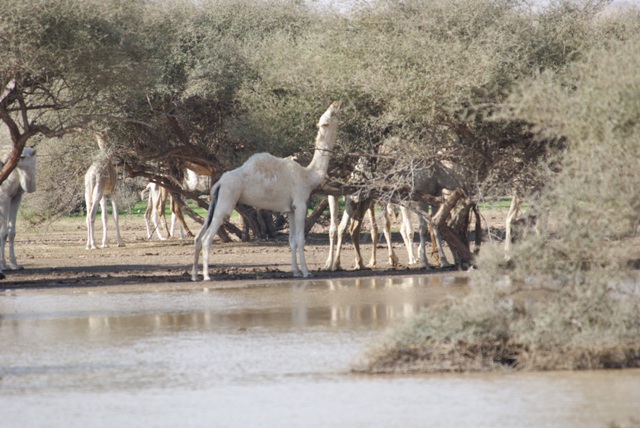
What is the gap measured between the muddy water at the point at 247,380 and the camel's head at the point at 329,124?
4.41 metres

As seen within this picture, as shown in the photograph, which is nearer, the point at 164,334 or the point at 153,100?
the point at 164,334

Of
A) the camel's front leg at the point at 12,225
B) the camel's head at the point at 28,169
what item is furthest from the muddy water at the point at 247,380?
the camel's front leg at the point at 12,225

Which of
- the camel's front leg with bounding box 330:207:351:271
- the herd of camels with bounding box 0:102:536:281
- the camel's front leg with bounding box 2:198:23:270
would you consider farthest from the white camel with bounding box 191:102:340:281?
the camel's front leg with bounding box 2:198:23:270

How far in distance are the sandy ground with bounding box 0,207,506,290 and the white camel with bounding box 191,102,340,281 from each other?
73cm

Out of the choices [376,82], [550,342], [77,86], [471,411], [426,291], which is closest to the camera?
[471,411]

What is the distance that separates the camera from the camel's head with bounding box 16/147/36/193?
20.8 meters

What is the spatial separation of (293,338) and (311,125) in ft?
30.9

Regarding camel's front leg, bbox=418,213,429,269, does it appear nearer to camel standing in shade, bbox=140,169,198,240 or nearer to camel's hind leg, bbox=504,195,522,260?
camel's hind leg, bbox=504,195,522,260

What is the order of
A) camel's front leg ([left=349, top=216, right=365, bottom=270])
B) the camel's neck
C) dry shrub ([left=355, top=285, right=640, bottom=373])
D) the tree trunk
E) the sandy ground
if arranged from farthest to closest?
camel's front leg ([left=349, top=216, right=365, bottom=270]) → the tree trunk → the sandy ground → the camel's neck → dry shrub ([left=355, top=285, right=640, bottom=373])

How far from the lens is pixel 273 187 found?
18672 mm

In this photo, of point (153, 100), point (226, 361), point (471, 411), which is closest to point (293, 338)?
point (226, 361)

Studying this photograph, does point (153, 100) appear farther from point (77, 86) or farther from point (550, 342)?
point (550, 342)

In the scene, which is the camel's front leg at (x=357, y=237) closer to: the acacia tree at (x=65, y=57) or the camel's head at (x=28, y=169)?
the acacia tree at (x=65, y=57)

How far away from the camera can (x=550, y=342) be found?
32.8ft
